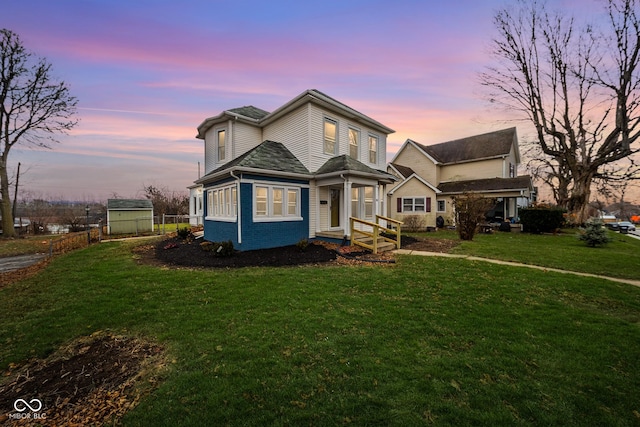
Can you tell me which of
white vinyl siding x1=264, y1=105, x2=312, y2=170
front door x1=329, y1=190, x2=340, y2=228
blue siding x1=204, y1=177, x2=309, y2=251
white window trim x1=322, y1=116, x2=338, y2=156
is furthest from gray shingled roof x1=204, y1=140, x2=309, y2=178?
front door x1=329, y1=190, x2=340, y2=228

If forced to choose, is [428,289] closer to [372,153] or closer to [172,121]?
[372,153]

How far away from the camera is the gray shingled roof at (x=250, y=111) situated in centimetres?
1417

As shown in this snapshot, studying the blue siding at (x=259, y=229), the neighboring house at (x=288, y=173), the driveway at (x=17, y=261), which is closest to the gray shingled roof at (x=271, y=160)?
the neighboring house at (x=288, y=173)

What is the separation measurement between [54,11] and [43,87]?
598 inches

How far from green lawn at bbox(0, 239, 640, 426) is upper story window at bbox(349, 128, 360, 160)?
28.2 feet

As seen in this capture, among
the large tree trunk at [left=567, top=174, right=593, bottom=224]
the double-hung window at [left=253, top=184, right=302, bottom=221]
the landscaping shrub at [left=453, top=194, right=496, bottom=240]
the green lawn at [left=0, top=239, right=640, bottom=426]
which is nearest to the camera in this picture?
the green lawn at [left=0, top=239, right=640, bottom=426]

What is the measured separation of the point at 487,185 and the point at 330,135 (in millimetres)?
17882

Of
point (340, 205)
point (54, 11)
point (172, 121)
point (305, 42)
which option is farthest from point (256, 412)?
point (172, 121)

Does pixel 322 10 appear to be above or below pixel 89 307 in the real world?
above

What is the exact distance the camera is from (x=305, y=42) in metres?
13.2

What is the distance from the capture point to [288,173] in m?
11.2

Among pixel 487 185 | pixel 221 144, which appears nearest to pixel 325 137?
pixel 221 144

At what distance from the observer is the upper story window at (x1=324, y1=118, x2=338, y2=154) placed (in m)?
12.9

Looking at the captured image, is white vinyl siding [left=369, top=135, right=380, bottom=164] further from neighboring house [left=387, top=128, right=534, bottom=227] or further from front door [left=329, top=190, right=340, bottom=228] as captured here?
neighboring house [left=387, top=128, right=534, bottom=227]
